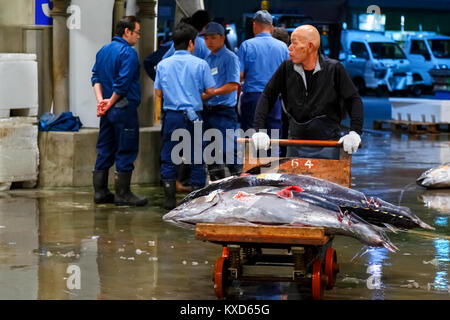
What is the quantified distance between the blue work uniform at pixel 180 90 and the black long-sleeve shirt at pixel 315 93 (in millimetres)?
2375

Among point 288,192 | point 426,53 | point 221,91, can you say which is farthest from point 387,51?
point 288,192

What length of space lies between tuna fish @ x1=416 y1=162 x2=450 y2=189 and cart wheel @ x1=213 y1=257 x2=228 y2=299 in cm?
617

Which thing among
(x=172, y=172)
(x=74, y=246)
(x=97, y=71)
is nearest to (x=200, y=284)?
(x=74, y=246)

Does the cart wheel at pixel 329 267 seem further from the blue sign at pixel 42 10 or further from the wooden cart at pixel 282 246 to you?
the blue sign at pixel 42 10

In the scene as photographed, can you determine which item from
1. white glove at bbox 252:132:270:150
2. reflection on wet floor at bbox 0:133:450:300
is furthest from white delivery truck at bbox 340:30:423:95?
white glove at bbox 252:132:270:150

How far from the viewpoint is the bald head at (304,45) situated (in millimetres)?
7422

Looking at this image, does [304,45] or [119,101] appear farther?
[119,101]

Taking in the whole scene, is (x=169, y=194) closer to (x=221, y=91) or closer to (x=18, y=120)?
(x=221, y=91)

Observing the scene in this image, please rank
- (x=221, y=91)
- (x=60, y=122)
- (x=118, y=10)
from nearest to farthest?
(x=221, y=91)
(x=60, y=122)
(x=118, y=10)

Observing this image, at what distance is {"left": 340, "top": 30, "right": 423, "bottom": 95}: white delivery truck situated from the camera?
3244 centimetres

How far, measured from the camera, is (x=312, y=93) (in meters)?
7.59

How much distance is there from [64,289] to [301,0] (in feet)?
103

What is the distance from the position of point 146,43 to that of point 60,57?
1.22 m

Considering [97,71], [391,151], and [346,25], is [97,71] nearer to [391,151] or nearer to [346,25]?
[391,151]
